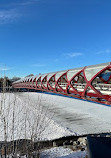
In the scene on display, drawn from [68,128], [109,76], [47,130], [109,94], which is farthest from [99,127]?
[109,76]

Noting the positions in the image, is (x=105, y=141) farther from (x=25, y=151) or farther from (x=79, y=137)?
(x=79, y=137)

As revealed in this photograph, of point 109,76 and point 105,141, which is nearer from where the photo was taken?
point 105,141

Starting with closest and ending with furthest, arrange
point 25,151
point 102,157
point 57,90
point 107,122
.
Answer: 1. point 102,157
2. point 25,151
3. point 107,122
4. point 57,90

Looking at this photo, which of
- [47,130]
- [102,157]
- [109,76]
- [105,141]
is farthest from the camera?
[109,76]

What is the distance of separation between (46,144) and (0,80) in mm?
5645

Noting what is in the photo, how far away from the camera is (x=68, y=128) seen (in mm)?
11234

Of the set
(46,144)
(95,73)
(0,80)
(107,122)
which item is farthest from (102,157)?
(107,122)

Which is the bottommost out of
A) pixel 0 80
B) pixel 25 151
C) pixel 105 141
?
pixel 25 151

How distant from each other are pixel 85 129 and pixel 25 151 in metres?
6.69

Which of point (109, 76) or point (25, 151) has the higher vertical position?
point (109, 76)

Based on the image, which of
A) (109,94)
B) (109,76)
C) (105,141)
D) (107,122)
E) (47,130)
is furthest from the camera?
(109,76)

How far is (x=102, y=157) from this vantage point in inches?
80.0

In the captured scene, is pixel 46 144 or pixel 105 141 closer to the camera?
pixel 105 141

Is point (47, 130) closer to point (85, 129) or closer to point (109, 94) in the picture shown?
point (85, 129)
